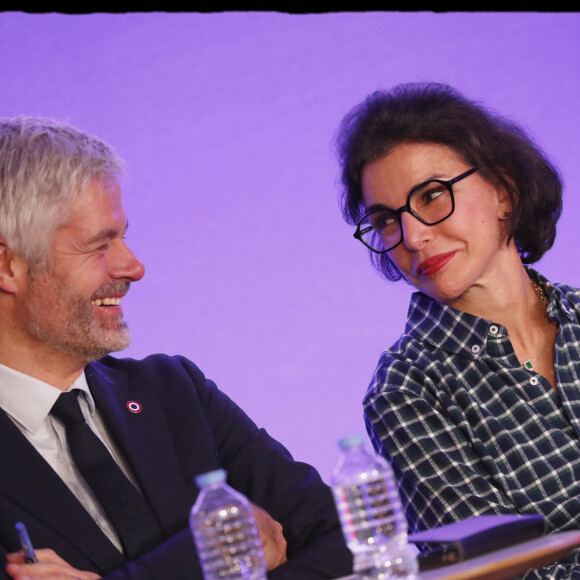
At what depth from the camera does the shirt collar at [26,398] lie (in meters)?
2.20

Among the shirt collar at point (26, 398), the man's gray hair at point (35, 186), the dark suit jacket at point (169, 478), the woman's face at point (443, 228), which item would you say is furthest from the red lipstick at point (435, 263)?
the shirt collar at point (26, 398)

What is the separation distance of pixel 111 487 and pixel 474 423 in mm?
979

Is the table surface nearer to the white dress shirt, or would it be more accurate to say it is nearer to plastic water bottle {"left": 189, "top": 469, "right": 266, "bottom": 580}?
plastic water bottle {"left": 189, "top": 469, "right": 266, "bottom": 580}

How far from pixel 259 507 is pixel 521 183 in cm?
127

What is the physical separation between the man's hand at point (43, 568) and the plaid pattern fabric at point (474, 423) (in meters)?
0.95

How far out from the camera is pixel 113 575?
1915 millimetres

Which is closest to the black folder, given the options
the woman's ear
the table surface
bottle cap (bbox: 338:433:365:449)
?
the table surface

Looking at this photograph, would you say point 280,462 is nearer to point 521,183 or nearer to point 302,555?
point 302,555

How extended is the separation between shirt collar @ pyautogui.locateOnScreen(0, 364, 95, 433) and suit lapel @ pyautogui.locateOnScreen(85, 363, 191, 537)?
0.48 feet

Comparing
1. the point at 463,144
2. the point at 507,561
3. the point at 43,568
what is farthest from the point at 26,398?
the point at 463,144

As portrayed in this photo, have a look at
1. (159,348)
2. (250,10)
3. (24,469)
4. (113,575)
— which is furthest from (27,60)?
(113,575)

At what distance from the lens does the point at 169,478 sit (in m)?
2.26

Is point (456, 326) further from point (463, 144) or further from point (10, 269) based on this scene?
point (10, 269)

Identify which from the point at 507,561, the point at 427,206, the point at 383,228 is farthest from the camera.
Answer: the point at 383,228
